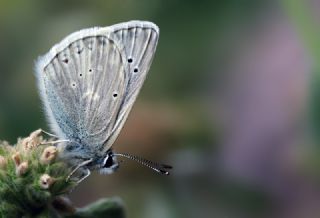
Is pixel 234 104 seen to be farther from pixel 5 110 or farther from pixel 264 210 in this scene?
pixel 5 110

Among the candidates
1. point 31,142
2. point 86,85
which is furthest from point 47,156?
point 86,85

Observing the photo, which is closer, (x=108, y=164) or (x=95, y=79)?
(x=108, y=164)

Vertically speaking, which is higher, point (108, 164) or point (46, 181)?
point (108, 164)

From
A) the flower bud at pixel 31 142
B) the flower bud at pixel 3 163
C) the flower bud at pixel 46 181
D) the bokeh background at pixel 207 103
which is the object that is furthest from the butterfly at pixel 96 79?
the bokeh background at pixel 207 103

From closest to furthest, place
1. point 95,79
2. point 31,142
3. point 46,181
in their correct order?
1. point 46,181
2. point 31,142
3. point 95,79

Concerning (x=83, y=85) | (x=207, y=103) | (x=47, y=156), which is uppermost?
(x=207, y=103)

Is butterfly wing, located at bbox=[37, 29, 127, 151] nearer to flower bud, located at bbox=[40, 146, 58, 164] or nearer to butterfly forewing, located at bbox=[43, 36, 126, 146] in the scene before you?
butterfly forewing, located at bbox=[43, 36, 126, 146]

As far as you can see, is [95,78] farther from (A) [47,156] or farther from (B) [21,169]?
(B) [21,169]

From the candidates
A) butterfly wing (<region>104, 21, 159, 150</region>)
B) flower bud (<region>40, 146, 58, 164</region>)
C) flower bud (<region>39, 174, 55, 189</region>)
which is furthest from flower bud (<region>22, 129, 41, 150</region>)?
butterfly wing (<region>104, 21, 159, 150</region>)

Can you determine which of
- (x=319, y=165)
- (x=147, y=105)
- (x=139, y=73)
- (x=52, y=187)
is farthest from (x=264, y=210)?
(x=52, y=187)
